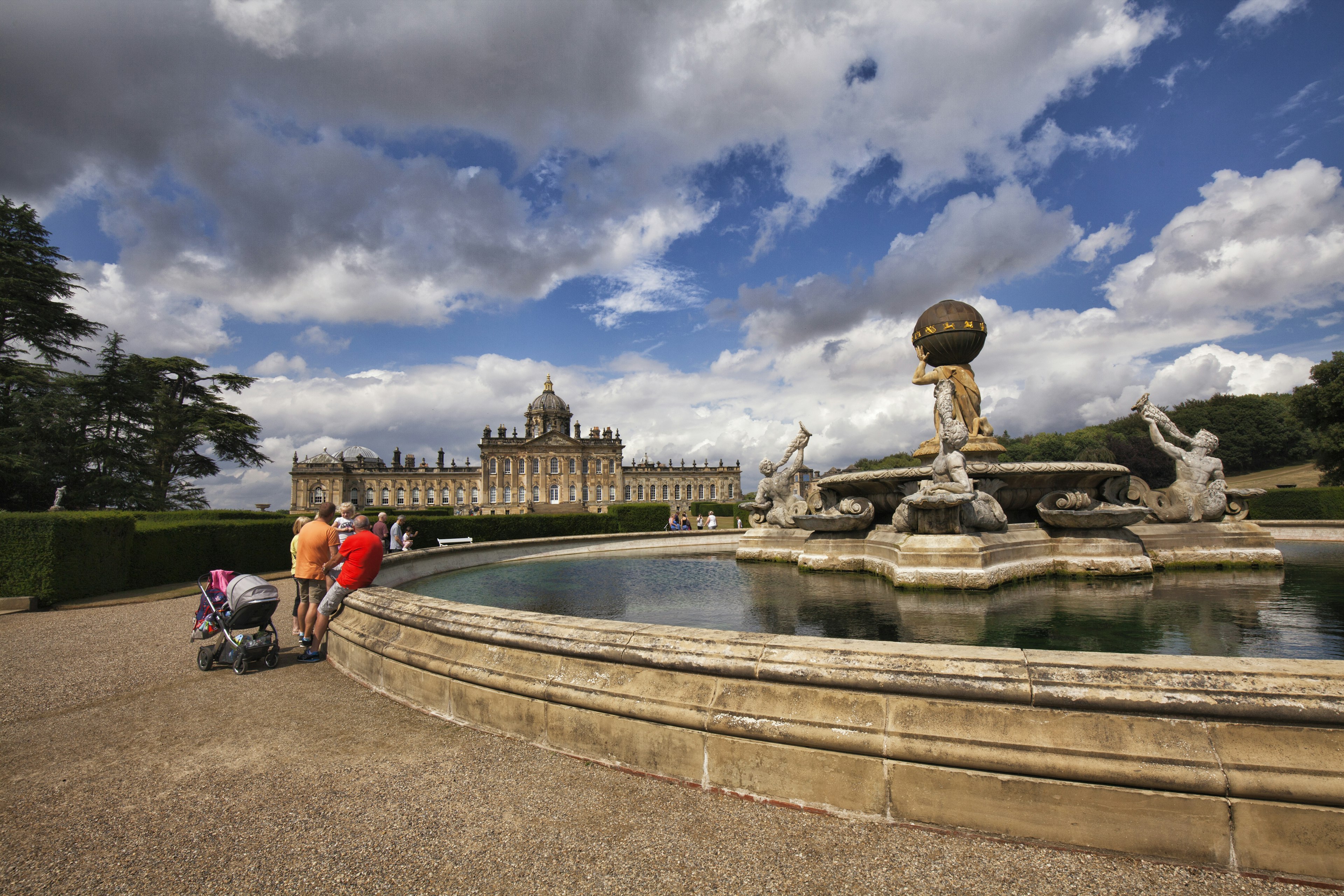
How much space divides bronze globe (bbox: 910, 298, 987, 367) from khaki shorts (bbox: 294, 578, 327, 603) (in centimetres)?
1116

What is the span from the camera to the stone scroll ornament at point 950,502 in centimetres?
717

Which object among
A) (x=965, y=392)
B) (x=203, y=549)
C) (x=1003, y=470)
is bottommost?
(x=203, y=549)

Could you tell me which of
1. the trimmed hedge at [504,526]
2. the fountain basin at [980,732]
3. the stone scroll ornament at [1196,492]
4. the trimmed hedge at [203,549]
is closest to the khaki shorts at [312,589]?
the fountain basin at [980,732]

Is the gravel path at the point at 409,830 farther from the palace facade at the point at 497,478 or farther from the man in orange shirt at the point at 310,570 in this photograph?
the palace facade at the point at 497,478

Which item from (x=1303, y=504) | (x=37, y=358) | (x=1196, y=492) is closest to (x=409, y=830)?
(x=1196, y=492)

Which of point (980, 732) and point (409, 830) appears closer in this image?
point (980, 732)

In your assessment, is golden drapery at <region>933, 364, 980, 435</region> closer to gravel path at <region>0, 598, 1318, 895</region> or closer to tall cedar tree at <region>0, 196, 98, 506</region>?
gravel path at <region>0, 598, 1318, 895</region>

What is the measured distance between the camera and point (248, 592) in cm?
598

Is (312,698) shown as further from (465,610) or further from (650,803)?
(650,803)

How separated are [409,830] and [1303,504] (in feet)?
84.2

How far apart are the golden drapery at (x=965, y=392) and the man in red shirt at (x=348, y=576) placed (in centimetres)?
1002

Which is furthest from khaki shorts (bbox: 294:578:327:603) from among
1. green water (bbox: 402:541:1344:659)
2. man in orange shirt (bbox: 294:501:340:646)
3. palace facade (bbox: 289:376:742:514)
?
palace facade (bbox: 289:376:742:514)

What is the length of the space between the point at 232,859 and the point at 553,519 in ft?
73.2

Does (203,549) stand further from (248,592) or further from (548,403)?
(548,403)
